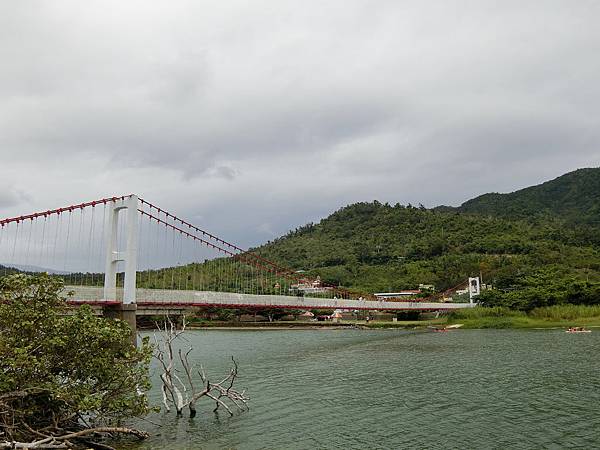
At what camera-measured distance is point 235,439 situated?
1432 centimetres

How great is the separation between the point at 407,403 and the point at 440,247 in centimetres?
9628

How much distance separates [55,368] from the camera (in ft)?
44.9

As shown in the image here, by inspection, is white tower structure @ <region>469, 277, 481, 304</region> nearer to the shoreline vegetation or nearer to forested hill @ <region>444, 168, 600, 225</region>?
the shoreline vegetation

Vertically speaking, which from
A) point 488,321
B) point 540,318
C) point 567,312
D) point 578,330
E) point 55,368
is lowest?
point 578,330

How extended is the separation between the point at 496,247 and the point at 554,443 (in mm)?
96543

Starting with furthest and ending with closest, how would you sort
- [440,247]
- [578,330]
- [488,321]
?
1. [440,247]
2. [488,321]
3. [578,330]

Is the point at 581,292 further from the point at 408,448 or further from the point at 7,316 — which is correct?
the point at 7,316

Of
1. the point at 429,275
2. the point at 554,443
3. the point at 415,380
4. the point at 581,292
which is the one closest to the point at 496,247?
the point at 429,275

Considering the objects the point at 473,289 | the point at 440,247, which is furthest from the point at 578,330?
the point at 440,247

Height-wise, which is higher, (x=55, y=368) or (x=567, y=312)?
(x=567, y=312)

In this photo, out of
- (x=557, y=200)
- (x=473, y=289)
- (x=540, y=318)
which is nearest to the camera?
(x=540, y=318)

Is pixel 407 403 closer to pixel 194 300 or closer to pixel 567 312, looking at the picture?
pixel 194 300

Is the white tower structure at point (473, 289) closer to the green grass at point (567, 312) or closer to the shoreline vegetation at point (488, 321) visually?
the shoreline vegetation at point (488, 321)

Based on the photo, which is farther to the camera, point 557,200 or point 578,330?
point 557,200
